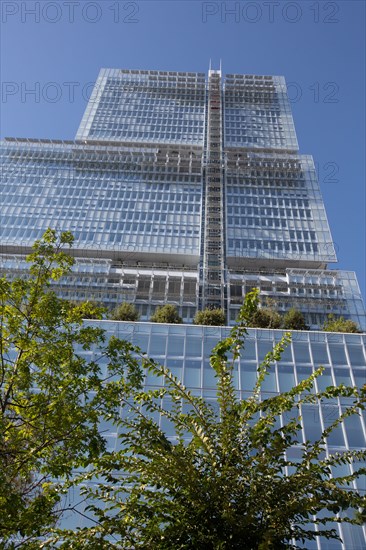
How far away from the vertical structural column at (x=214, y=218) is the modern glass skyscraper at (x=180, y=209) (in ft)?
0.49

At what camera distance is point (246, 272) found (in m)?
56.7

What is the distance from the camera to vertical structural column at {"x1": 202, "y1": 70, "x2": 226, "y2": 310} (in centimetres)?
5422

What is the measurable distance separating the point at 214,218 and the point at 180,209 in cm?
432

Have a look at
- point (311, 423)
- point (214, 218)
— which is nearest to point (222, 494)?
point (311, 423)

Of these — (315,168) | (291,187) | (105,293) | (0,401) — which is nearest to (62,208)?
(105,293)

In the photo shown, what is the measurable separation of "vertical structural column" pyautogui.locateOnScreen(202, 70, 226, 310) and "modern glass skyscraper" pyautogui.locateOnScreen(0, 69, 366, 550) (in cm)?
15

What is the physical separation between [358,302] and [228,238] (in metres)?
16.0

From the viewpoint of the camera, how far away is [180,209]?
63.1m

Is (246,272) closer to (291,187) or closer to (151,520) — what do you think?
(291,187)

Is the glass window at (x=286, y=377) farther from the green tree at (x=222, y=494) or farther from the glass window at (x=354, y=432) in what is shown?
the green tree at (x=222, y=494)

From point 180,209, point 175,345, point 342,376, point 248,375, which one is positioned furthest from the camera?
point 180,209

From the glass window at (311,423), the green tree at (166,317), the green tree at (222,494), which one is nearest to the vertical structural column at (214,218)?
the green tree at (166,317)

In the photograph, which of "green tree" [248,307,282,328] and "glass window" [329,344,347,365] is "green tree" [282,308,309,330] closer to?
"green tree" [248,307,282,328]

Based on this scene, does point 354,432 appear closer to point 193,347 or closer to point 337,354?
point 337,354
